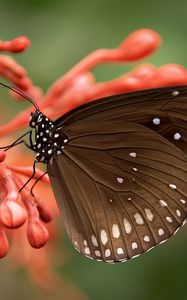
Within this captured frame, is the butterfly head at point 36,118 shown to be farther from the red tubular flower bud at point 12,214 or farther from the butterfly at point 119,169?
the red tubular flower bud at point 12,214

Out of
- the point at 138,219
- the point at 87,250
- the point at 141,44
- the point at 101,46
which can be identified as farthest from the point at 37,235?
the point at 101,46

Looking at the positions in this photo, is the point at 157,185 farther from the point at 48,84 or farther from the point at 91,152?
the point at 48,84

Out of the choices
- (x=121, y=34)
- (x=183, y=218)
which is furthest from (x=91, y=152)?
(x=121, y=34)

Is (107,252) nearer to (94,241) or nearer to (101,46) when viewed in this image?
(94,241)

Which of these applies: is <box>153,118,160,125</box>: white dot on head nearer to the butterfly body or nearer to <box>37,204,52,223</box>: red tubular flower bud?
the butterfly body

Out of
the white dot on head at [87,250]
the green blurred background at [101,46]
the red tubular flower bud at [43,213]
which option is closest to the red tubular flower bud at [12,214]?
the red tubular flower bud at [43,213]

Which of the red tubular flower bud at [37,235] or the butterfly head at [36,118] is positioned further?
the butterfly head at [36,118]

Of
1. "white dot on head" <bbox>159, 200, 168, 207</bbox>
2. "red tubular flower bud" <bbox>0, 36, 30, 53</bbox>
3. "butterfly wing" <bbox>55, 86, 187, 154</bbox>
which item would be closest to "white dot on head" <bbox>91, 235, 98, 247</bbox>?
"white dot on head" <bbox>159, 200, 168, 207</bbox>
